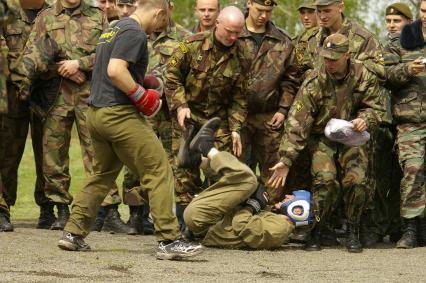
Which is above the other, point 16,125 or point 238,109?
point 238,109

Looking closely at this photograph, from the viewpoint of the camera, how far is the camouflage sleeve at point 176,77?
1082 centimetres

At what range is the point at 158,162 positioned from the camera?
9.30 metres

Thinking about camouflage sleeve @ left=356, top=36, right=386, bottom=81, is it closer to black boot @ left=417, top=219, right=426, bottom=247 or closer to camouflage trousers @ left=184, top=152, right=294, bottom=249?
black boot @ left=417, top=219, right=426, bottom=247

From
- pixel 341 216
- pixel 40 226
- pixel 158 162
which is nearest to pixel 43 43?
pixel 40 226

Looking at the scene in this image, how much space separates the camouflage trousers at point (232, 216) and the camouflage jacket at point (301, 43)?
1.77 m

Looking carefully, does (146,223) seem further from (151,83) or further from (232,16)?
(232,16)

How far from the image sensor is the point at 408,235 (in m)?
11.0

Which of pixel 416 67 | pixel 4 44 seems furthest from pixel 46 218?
pixel 416 67

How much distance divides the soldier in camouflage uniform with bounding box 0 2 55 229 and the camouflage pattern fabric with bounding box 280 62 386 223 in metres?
2.79

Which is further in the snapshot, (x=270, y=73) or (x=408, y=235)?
(x=270, y=73)

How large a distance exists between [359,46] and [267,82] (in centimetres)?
101

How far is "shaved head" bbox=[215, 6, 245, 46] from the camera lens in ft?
34.2

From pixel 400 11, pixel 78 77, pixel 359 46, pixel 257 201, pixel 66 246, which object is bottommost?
pixel 66 246

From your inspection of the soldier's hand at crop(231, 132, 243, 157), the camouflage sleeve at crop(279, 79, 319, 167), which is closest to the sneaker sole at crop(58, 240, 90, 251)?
the soldier's hand at crop(231, 132, 243, 157)
